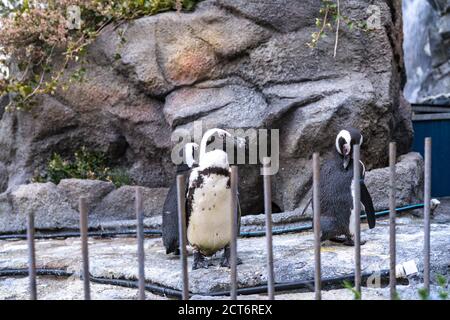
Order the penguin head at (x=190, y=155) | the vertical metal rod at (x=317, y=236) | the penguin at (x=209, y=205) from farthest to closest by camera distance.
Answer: the penguin head at (x=190, y=155), the penguin at (x=209, y=205), the vertical metal rod at (x=317, y=236)

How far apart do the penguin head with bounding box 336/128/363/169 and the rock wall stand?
1.24 meters

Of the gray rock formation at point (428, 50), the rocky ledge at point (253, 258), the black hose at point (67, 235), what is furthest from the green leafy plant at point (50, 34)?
the gray rock formation at point (428, 50)

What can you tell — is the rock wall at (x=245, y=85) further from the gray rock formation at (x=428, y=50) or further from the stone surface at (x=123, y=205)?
the gray rock formation at (x=428, y=50)

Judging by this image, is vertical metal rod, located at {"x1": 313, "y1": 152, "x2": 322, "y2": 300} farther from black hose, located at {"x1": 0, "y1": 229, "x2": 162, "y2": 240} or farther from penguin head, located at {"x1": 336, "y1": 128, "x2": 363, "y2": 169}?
black hose, located at {"x1": 0, "y1": 229, "x2": 162, "y2": 240}

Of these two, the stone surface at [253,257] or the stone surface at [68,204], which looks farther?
the stone surface at [68,204]

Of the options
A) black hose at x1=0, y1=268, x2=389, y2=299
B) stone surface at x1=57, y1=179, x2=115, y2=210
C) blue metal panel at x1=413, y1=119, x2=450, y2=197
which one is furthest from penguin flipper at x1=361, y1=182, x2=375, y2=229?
blue metal panel at x1=413, y1=119, x2=450, y2=197

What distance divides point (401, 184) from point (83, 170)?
288 cm

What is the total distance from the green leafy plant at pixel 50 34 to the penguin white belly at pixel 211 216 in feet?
8.91

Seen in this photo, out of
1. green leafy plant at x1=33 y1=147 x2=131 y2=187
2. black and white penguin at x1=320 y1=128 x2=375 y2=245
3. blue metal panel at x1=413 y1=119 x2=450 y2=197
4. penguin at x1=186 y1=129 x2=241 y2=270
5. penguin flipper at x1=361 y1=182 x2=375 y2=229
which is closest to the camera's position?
penguin at x1=186 y1=129 x2=241 y2=270

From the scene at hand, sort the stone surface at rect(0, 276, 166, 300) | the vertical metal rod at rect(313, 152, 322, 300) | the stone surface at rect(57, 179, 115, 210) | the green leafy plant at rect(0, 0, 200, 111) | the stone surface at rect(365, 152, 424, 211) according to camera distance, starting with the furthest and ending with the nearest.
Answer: the green leafy plant at rect(0, 0, 200, 111) → the stone surface at rect(57, 179, 115, 210) → the stone surface at rect(365, 152, 424, 211) → the stone surface at rect(0, 276, 166, 300) → the vertical metal rod at rect(313, 152, 322, 300)

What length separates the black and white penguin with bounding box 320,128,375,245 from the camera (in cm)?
412

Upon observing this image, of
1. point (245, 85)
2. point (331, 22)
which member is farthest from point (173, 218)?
point (331, 22)

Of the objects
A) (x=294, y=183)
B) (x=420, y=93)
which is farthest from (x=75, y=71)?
(x=420, y=93)

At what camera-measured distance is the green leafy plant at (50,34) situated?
5.89 metres
